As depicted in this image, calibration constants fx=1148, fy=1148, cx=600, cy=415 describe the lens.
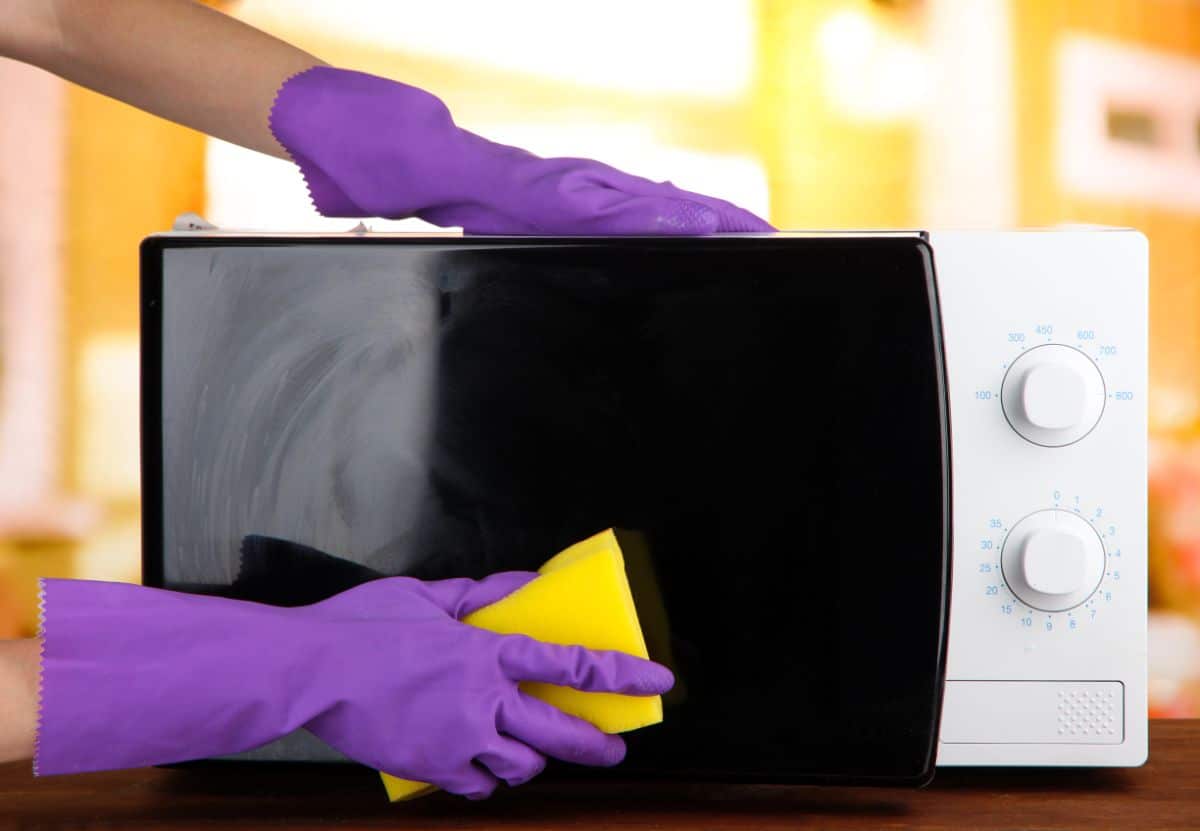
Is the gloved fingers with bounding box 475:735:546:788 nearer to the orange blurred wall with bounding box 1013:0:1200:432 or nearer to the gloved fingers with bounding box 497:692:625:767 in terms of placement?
the gloved fingers with bounding box 497:692:625:767

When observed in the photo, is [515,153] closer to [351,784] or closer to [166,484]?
[166,484]

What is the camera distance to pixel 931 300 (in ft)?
1.98

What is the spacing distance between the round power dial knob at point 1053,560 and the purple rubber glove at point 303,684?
21cm

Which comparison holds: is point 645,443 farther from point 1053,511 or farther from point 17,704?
point 17,704

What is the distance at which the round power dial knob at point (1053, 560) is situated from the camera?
62cm

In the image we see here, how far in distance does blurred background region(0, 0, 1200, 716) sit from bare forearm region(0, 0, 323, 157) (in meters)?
1.15

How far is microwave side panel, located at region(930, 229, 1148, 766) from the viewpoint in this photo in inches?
25.2

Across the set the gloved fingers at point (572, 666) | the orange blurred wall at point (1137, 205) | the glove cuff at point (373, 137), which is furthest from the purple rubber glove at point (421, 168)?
the orange blurred wall at point (1137, 205)

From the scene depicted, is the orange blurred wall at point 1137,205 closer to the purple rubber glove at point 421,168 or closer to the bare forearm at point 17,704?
the purple rubber glove at point 421,168

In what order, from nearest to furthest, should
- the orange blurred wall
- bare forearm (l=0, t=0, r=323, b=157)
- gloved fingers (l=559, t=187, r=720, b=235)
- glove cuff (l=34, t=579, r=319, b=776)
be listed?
glove cuff (l=34, t=579, r=319, b=776), gloved fingers (l=559, t=187, r=720, b=235), bare forearm (l=0, t=0, r=323, b=157), the orange blurred wall

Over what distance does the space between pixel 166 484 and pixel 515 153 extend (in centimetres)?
29

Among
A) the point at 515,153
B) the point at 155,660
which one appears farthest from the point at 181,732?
the point at 515,153

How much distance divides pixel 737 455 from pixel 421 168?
276 millimetres

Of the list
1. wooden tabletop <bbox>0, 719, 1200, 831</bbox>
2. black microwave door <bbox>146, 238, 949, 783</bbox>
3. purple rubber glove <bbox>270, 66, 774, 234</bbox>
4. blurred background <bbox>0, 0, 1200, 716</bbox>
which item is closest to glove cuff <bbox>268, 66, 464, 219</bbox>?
purple rubber glove <bbox>270, 66, 774, 234</bbox>
